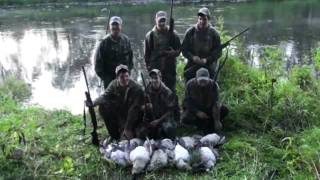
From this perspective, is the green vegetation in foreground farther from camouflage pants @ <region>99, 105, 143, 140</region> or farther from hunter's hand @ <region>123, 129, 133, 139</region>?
hunter's hand @ <region>123, 129, 133, 139</region>

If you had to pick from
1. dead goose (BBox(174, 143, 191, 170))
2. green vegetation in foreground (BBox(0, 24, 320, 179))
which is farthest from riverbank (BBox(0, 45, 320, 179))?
dead goose (BBox(174, 143, 191, 170))

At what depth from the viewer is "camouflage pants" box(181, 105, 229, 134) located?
7.58 meters

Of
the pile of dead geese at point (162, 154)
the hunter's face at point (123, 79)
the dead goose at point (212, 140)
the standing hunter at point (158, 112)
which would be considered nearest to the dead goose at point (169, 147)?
the pile of dead geese at point (162, 154)

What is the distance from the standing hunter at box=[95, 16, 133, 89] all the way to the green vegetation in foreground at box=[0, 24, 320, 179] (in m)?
1.01

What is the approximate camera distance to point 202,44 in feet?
27.1

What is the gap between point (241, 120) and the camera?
802 centimetres

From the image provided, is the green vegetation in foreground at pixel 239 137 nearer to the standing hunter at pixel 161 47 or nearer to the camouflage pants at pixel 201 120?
the camouflage pants at pixel 201 120

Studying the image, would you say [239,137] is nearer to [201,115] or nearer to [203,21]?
[201,115]

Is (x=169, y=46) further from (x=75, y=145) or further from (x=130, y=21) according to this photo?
(x=130, y=21)

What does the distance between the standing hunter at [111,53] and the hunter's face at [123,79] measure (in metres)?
0.95

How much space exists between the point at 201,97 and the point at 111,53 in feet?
5.52

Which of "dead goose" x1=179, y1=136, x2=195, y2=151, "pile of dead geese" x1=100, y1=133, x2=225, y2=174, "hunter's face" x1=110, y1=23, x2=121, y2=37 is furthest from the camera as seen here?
"hunter's face" x1=110, y1=23, x2=121, y2=37

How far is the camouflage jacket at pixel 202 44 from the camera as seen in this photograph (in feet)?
26.9

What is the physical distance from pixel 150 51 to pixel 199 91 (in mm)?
1268
